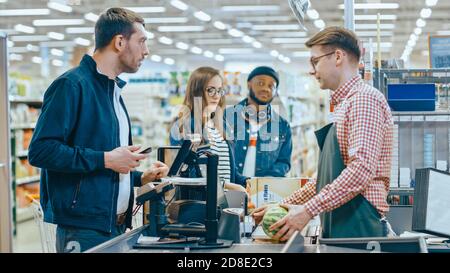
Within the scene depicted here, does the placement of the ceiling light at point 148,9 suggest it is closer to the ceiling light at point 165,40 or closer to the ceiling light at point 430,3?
the ceiling light at point 165,40

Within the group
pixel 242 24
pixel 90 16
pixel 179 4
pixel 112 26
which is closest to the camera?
pixel 112 26

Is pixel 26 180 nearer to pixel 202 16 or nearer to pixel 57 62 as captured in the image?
pixel 202 16

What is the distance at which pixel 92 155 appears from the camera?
248 cm

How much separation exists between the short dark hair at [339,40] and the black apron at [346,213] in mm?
311

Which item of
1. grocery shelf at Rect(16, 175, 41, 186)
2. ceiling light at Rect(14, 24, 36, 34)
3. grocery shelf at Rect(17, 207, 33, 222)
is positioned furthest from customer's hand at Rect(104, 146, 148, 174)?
ceiling light at Rect(14, 24, 36, 34)

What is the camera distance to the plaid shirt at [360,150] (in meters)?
2.32

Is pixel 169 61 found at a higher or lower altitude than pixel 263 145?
higher

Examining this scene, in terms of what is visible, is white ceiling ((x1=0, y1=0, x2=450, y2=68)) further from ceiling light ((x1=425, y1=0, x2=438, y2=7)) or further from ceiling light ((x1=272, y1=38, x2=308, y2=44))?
ceiling light ((x1=425, y1=0, x2=438, y2=7))

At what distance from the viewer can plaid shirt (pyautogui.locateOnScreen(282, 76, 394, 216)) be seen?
2316 mm

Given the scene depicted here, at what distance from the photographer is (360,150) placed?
232 centimetres

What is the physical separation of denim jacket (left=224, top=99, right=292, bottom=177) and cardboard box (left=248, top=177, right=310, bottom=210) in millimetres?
1030

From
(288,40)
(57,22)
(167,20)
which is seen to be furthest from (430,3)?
(57,22)

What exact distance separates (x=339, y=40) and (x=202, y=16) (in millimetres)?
12808

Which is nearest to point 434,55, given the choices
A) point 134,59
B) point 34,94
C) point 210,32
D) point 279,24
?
point 134,59
